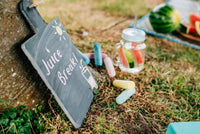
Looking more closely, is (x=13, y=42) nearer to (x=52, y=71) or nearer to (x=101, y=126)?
(x=52, y=71)

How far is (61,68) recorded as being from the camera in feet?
5.04

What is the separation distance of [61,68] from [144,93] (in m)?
1.05

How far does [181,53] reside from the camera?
3061 millimetres

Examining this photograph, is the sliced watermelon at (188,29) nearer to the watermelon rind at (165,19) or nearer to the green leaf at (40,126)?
the watermelon rind at (165,19)

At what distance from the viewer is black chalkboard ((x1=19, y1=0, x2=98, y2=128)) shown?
53.5 inches

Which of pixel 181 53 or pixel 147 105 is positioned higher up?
pixel 147 105

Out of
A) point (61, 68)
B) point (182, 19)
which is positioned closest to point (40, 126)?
point (61, 68)

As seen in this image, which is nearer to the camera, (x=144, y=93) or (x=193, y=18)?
(x=144, y=93)

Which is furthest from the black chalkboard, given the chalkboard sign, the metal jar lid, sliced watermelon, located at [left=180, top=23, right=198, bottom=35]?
sliced watermelon, located at [left=180, top=23, right=198, bottom=35]

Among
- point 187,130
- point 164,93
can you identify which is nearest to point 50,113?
point 187,130

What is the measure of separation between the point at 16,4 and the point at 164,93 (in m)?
1.80

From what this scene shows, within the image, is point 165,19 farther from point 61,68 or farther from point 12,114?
point 12,114

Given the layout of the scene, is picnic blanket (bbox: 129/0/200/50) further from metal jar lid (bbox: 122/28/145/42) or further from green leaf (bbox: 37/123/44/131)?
green leaf (bbox: 37/123/44/131)

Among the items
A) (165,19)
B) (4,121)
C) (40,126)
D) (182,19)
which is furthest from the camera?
(182,19)
